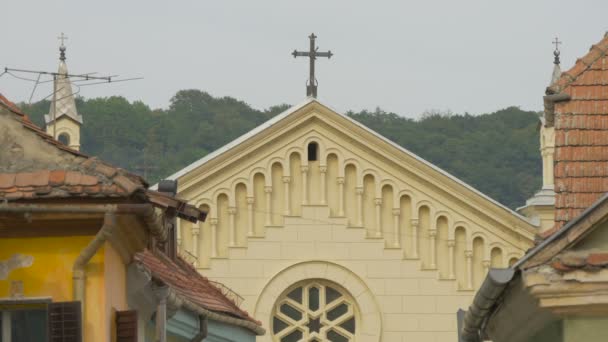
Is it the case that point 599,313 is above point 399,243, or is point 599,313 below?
below

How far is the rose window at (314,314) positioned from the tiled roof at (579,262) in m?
30.9

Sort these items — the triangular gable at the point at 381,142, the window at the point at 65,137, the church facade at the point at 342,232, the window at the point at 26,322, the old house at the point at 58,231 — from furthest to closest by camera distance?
the window at the point at 65,137 → the church facade at the point at 342,232 → the triangular gable at the point at 381,142 → the window at the point at 26,322 → the old house at the point at 58,231

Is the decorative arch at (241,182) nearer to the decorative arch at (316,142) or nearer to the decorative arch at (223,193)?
the decorative arch at (223,193)

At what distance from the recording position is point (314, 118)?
146 feet

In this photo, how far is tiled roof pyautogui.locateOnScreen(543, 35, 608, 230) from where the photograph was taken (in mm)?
15758

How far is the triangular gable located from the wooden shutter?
90.5 feet

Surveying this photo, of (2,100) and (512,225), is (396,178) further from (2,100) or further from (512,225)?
(2,100)

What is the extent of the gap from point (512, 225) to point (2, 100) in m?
29.3

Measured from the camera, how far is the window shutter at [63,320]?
46.6 feet

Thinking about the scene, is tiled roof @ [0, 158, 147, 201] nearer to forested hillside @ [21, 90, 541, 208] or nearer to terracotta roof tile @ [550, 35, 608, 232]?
terracotta roof tile @ [550, 35, 608, 232]

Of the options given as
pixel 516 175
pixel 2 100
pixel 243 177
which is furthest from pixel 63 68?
pixel 516 175

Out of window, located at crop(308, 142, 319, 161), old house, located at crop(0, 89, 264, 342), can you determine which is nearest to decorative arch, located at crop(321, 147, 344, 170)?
window, located at crop(308, 142, 319, 161)

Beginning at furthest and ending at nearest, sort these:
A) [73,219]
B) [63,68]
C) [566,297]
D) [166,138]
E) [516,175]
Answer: [166,138]
[516,175]
[63,68]
[73,219]
[566,297]

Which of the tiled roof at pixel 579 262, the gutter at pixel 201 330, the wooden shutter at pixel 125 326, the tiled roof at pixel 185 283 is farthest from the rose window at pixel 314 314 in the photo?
the tiled roof at pixel 579 262
